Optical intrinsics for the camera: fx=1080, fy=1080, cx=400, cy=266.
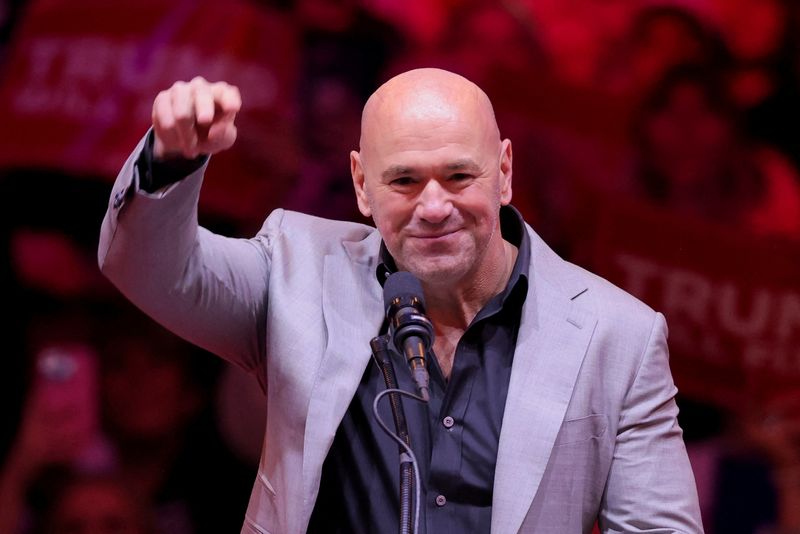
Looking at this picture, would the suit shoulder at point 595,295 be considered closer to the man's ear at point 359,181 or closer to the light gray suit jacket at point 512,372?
the light gray suit jacket at point 512,372

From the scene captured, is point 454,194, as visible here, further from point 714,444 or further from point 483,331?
point 714,444

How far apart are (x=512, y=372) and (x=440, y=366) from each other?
0.43 ft

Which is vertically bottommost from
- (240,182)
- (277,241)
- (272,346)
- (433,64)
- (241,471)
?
(241,471)

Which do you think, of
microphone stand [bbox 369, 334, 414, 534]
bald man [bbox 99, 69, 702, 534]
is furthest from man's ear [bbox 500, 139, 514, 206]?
microphone stand [bbox 369, 334, 414, 534]

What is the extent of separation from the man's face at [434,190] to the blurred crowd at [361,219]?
61.7 inches

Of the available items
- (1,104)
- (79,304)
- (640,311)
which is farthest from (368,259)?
(1,104)

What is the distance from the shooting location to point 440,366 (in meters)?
1.74

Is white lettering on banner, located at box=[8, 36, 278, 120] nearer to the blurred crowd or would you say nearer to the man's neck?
the blurred crowd

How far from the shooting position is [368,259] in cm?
181

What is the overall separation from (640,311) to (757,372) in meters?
1.77

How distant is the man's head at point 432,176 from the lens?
1647mm

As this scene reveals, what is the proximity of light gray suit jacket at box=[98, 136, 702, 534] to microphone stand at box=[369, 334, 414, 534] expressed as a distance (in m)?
0.20

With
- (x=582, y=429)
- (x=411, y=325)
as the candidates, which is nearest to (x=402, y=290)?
(x=411, y=325)

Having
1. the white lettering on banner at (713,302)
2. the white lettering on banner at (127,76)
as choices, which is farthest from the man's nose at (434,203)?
the white lettering on banner at (713,302)
